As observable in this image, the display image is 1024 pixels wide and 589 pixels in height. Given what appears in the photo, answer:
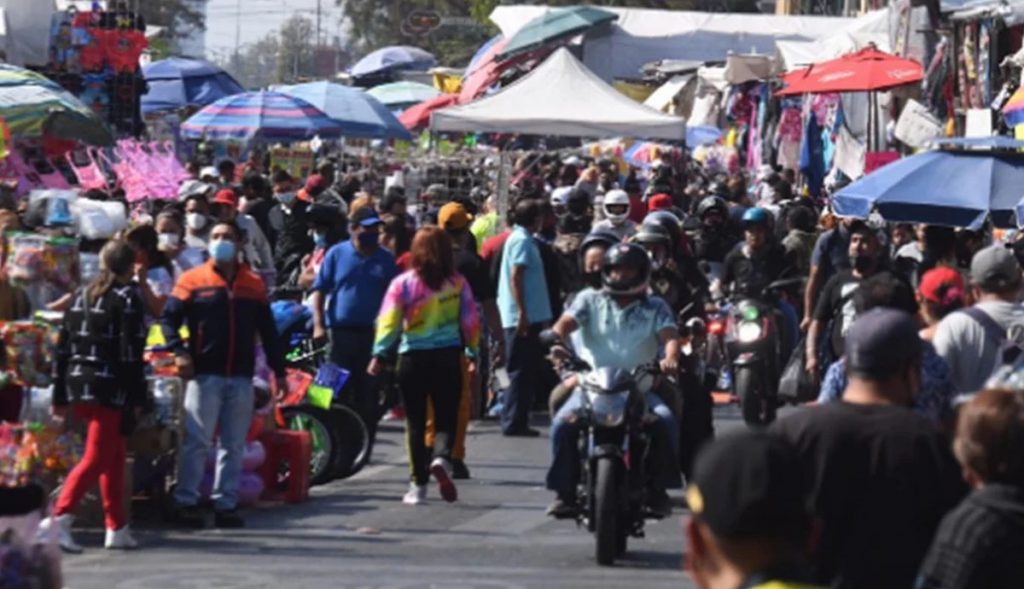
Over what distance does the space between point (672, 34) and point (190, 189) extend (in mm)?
34376

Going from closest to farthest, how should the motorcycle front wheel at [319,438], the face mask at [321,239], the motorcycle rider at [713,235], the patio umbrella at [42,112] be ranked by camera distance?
the motorcycle front wheel at [319,438] → the face mask at [321,239] → the patio umbrella at [42,112] → the motorcycle rider at [713,235]

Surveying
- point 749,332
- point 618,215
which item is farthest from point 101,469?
point 618,215

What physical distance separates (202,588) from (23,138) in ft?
35.2

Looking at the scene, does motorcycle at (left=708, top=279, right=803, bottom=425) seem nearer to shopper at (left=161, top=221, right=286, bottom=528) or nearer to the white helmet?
the white helmet

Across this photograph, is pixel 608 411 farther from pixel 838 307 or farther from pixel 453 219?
pixel 453 219

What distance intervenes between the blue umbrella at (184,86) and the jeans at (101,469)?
24826 mm

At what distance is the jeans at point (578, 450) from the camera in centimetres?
1295

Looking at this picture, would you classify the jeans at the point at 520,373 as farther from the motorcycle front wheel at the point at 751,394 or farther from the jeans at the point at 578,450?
the jeans at the point at 578,450

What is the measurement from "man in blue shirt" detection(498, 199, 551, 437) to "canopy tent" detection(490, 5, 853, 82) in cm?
3269

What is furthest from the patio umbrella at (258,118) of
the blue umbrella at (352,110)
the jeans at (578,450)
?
the jeans at (578,450)

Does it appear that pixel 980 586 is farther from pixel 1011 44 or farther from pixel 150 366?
pixel 1011 44

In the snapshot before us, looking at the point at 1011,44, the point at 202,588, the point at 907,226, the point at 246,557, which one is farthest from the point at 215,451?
the point at 1011,44

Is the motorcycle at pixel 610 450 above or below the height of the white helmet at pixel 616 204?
below

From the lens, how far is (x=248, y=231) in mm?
20484
